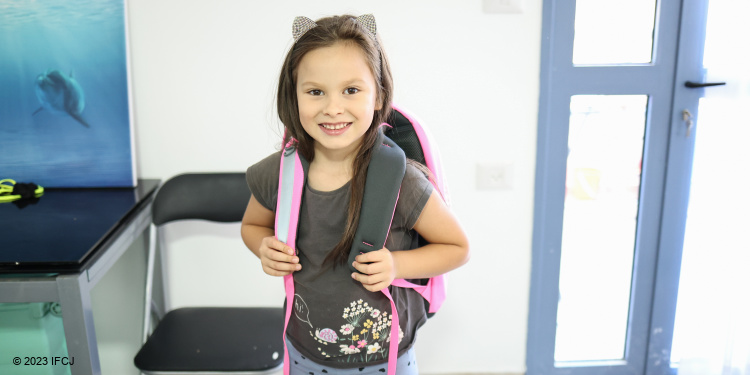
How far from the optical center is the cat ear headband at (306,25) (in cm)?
96

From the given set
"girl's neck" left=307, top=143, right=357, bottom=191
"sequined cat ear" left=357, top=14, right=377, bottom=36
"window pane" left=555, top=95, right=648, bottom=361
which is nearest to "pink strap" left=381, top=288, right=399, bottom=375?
"girl's neck" left=307, top=143, right=357, bottom=191

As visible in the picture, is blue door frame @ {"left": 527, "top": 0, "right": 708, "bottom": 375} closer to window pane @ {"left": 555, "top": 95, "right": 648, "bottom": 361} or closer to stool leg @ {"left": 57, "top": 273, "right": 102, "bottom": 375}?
window pane @ {"left": 555, "top": 95, "right": 648, "bottom": 361}

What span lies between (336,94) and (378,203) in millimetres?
207

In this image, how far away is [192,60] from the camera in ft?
5.31

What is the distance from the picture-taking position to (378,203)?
3.13ft

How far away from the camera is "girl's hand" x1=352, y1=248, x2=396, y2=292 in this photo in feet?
3.12

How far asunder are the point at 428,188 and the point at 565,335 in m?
1.31

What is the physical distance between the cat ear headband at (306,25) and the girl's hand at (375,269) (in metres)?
0.40

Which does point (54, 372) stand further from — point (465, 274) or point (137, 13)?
point (465, 274)

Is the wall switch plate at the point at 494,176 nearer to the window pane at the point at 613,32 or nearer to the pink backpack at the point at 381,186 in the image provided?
the window pane at the point at 613,32

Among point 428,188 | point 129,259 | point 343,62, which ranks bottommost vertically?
point 129,259

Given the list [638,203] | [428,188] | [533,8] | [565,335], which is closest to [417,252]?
[428,188]

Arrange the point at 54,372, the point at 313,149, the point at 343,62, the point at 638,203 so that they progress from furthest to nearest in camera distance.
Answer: the point at 638,203
the point at 54,372
the point at 313,149
the point at 343,62

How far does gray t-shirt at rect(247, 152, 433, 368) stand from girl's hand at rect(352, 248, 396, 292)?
61 millimetres
